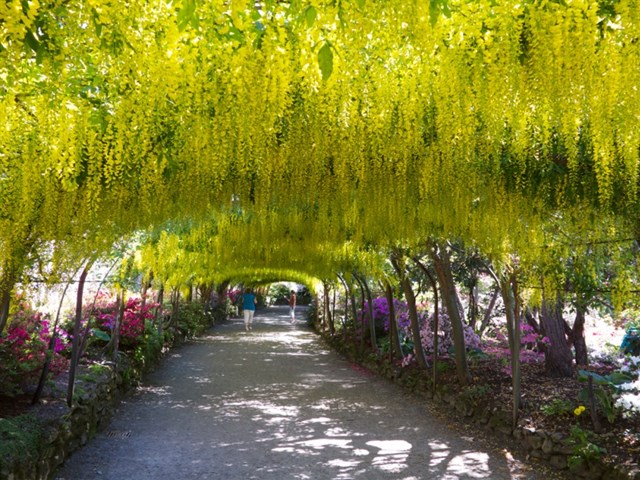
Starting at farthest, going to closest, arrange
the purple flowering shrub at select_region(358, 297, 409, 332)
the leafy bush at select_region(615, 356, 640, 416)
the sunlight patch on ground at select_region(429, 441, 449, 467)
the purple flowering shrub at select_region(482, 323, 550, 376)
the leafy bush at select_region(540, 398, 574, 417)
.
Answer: the purple flowering shrub at select_region(358, 297, 409, 332), the purple flowering shrub at select_region(482, 323, 550, 376), the leafy bush at select_region(540, 398, 574, 417), the sunlight patch on ground at select_region(429, 441, 449, 467), the leafy bush at select_region(615, 356, 640, 416)

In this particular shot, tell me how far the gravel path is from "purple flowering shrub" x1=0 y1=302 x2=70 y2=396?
0.78 metres

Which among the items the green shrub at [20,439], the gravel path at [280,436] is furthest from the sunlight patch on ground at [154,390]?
the green shrub at [20,439]

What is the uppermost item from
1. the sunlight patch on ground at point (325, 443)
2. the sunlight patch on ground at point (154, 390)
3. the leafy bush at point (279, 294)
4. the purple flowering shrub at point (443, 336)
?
the leafy bush at point (279, 294)

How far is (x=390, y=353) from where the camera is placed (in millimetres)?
8422

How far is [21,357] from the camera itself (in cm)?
459

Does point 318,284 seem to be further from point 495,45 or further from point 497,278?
point 495,45

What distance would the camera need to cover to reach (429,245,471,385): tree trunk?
6082 mm

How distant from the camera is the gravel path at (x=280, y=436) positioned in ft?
13.1

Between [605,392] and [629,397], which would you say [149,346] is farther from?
[629,397]

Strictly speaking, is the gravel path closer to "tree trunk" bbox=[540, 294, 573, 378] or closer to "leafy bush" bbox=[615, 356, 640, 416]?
"leafy bush" bbox=[615, 356, 640, 416]

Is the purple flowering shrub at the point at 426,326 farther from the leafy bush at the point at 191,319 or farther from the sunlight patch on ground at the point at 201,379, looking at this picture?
the leafy bush at the point at 191,319

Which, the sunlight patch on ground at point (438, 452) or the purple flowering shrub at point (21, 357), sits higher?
the purple flowering shrub at point (21, 357)

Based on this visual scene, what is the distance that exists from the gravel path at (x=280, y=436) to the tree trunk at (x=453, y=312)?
0.62 m

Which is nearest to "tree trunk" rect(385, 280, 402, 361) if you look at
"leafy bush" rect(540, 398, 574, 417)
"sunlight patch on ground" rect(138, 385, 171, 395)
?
"sunlight patch on ground" rect(138, 385, 171, 395)
